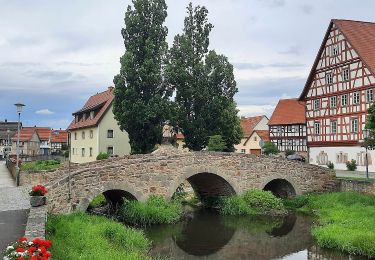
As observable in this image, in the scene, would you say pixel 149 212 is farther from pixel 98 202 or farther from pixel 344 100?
pixel 344 100

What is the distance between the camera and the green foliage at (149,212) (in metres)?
21.9

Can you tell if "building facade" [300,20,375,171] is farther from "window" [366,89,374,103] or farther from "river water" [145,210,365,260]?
"river water" [145,210,365,260]

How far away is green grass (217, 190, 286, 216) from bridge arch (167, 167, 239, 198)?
2.26ft

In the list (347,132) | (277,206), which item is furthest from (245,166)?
(347,132)

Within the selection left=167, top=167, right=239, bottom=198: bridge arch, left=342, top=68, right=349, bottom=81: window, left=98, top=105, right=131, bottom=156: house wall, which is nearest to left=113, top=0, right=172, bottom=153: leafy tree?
left=167, top=167, right=239, bottom=198: bridge arch

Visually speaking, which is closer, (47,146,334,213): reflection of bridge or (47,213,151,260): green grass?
(47,213,151,260): green grass

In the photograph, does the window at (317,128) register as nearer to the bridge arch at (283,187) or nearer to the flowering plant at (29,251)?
the bridge arch at (283,187)

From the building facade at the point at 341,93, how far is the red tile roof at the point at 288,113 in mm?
12033

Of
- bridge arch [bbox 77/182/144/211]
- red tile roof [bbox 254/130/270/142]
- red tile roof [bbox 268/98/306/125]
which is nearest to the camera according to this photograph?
bridge arch [bbox 77/182/144/211]

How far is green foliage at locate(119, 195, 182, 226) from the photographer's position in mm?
21938

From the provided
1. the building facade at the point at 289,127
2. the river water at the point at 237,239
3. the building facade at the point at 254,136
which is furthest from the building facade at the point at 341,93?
the building facade at the point at 254,136

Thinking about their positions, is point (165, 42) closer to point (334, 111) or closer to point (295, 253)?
point (334, 111)

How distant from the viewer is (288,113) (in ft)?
184

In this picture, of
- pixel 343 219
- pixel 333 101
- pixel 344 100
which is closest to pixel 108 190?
pixel 343 219
